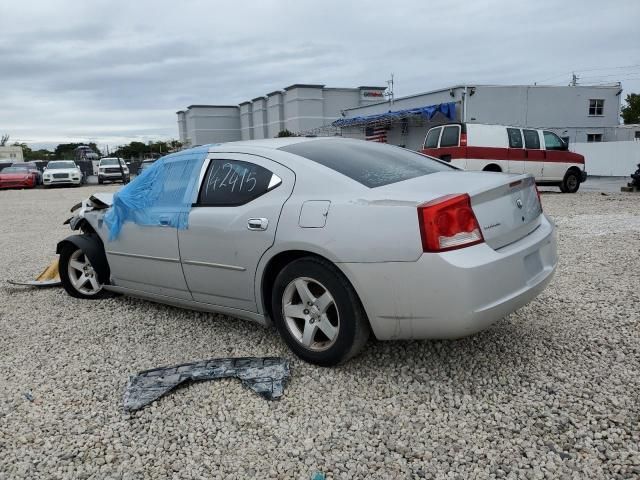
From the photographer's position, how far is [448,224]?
2818mm

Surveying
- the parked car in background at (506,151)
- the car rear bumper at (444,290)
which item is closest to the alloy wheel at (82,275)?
the car rear bumper at (444,290)

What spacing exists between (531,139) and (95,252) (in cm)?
1300

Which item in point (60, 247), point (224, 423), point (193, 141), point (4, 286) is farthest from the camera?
point (193, 141)

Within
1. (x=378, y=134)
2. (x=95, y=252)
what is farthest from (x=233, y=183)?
(x=378, y=134)

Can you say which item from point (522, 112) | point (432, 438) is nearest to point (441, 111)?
point (522, 112)

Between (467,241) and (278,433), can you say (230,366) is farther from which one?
(467,241)

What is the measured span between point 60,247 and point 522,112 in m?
30.2

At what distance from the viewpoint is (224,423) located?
9.27ft

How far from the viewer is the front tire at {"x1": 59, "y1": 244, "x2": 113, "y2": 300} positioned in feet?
16.5

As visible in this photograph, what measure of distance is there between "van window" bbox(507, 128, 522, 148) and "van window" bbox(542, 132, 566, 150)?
1.05 meters

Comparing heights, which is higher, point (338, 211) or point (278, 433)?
point (338, 211)

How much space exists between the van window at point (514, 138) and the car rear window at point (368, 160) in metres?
11.2

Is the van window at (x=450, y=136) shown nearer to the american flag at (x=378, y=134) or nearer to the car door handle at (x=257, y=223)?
the car door handle at (x=257, y=223)

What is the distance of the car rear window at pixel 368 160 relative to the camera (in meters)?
3.39
